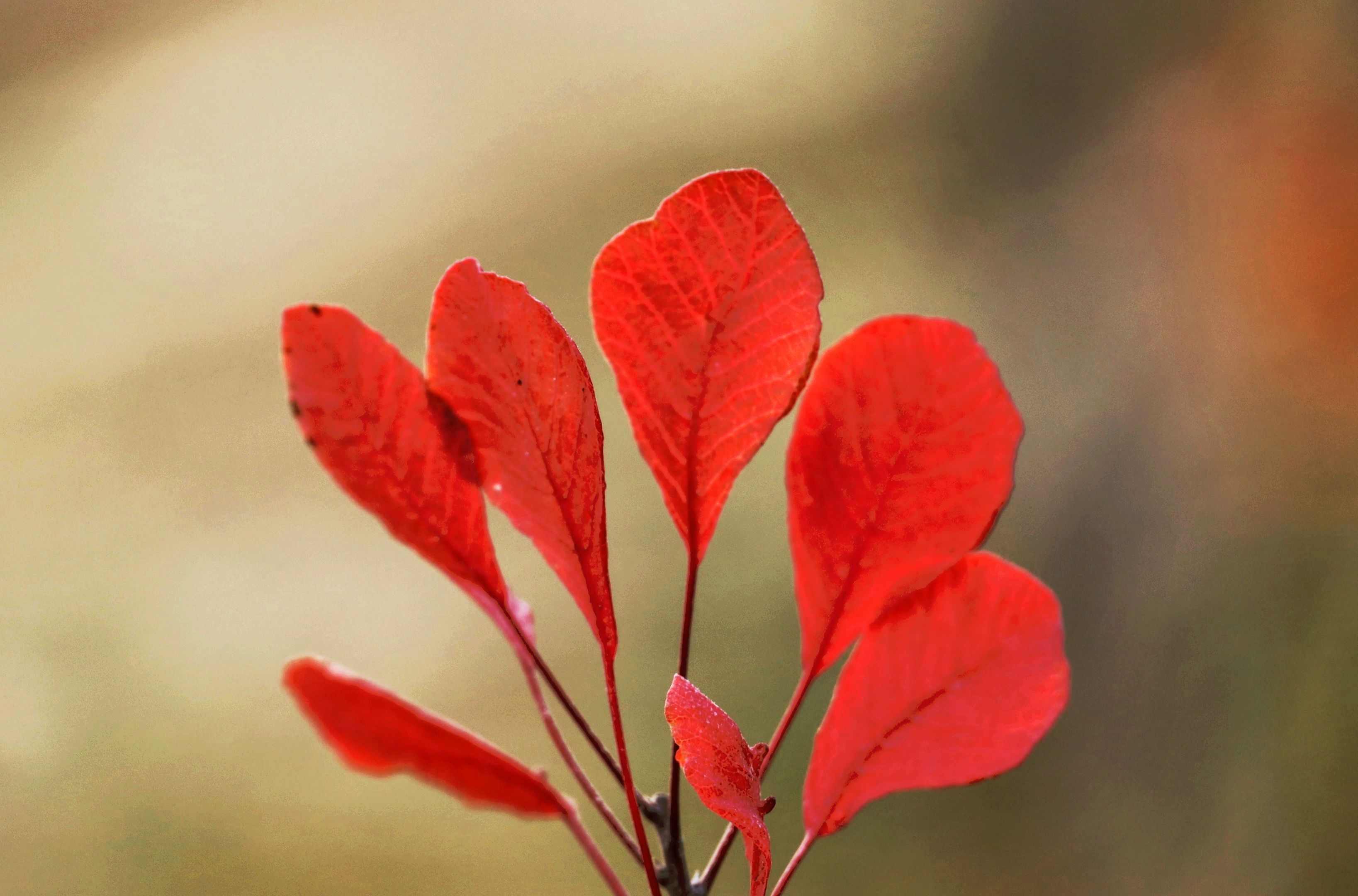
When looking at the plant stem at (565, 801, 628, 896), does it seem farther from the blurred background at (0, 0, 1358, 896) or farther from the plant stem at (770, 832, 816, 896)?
the blurred background at (0, 0, 1358, 896)

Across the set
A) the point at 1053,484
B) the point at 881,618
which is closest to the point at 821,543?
the point at 881,618

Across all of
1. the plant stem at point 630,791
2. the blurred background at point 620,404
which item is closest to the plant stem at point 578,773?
the plant stem at point 630,791

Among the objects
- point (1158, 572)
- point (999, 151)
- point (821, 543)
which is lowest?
point (1158, 572)

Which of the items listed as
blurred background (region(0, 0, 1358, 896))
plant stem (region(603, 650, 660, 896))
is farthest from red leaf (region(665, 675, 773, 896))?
blurred background (region(0, 0, 1358, 896))

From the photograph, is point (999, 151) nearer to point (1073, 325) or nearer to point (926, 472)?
point (1073, 325)

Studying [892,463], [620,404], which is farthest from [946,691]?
[620,404]

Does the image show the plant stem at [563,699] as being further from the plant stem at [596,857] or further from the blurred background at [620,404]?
the blurred background at [620,404]
